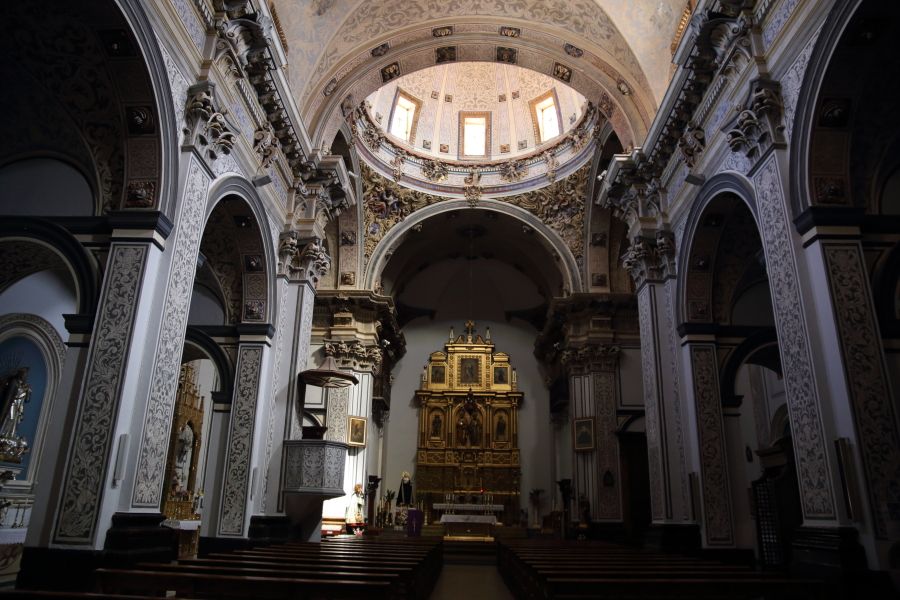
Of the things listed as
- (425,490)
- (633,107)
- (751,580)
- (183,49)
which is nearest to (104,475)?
(183,49)

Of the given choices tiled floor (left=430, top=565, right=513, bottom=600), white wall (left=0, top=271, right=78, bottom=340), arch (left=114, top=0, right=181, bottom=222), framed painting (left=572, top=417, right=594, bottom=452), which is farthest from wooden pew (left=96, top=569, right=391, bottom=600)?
framed painting (left=572, top=417, right=594, bottom=452)

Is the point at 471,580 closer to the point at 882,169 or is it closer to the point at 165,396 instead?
the point at 165,396

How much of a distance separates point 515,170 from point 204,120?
12527 millimetres

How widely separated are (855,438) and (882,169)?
317cm

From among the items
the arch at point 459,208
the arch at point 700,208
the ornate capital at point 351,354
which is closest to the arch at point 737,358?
the arch at point 700,208

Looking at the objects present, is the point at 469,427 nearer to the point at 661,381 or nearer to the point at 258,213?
the point at 661,381

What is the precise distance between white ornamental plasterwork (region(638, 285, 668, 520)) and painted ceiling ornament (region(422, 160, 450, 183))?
8994 mm

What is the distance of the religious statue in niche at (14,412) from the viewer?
396 inches

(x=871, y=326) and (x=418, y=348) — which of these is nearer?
(x=871, y=326)

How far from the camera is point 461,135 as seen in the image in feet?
64.0

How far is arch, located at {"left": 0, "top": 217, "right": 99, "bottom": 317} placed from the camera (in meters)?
6.38

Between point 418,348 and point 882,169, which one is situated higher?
point 418,348

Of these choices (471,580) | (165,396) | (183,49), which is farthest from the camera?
(471,580)

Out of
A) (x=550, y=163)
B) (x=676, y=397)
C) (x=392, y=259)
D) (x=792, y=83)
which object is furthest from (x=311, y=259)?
(x=550, y=163)
